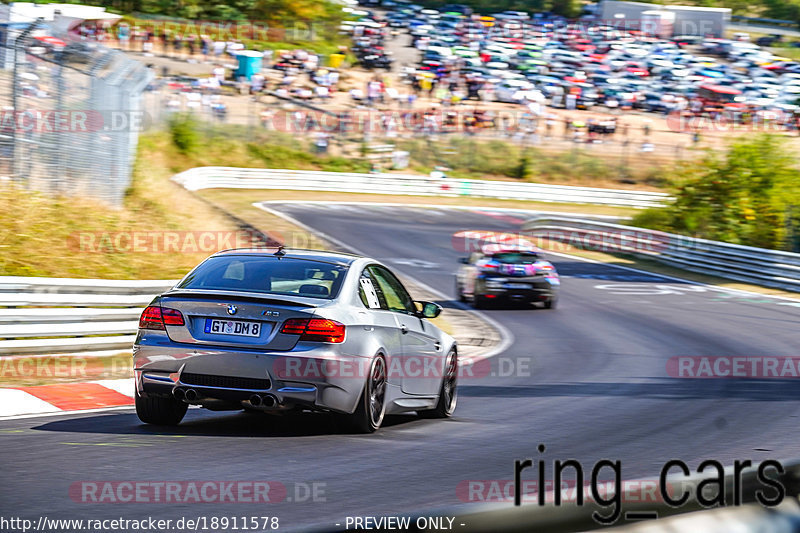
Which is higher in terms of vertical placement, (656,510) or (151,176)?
(656,510)

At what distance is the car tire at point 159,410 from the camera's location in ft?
25.9

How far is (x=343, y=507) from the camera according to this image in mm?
5441

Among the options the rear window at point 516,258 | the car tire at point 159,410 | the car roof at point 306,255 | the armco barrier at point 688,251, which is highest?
the car roof at point 306,255

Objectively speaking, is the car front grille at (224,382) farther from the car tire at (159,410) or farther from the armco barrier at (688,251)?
the armco barrier at (688,251)

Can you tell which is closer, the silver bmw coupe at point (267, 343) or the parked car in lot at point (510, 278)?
the silver bmw coupe at point (267, 343)

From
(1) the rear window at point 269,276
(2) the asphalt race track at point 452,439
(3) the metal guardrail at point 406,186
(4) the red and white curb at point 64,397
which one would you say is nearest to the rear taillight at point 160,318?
(1) the rear window at point 269,276

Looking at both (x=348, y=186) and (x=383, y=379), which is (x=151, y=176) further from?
(x=348, y=186)

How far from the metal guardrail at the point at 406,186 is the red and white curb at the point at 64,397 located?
3024 cm

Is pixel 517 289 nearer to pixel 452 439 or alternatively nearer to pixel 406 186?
pixel 452 439

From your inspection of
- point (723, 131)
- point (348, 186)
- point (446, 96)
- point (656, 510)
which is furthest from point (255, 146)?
point (656, 510)

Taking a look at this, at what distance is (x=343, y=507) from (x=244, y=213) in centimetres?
2906

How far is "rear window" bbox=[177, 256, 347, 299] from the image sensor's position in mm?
7840

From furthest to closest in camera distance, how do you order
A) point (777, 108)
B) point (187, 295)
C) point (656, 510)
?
point (777, 108), point (187, 295), point (656, 510)

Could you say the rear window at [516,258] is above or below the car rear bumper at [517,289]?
above
